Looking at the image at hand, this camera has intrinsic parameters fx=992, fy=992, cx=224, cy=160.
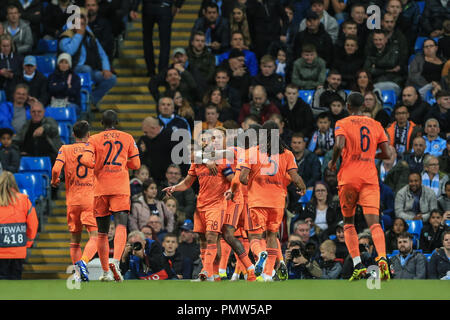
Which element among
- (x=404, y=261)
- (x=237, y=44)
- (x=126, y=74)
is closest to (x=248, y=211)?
(x=404, y=261)

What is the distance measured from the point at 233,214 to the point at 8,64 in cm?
813

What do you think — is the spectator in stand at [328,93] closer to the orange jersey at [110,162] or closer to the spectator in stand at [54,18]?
the spectator in stand at [54,18]

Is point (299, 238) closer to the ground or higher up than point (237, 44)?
closer to the ground

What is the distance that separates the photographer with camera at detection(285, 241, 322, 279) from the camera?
15.6 meters

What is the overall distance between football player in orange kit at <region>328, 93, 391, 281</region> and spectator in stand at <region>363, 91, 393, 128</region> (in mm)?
5071

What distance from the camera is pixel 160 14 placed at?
66.5 ft

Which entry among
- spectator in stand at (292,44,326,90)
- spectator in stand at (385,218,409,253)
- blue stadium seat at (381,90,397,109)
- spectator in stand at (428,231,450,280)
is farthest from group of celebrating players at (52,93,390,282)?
blue stadium seat at (381,90,397,109)

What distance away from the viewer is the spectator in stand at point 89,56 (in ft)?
66.2

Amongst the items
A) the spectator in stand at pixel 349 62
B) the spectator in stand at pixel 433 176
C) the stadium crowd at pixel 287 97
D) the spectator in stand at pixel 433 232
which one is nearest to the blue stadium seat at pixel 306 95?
the stadium crowd at pixel 287 97

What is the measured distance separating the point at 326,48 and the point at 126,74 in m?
4.48

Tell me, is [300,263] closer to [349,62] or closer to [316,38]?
[349,62]

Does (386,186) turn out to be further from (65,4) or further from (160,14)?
(65,4)

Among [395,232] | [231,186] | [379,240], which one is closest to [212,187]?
[231,186]

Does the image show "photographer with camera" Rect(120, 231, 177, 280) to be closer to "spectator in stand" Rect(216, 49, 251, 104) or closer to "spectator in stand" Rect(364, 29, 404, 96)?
"spectator in stand" Rect(216, 49, 251, 104)
